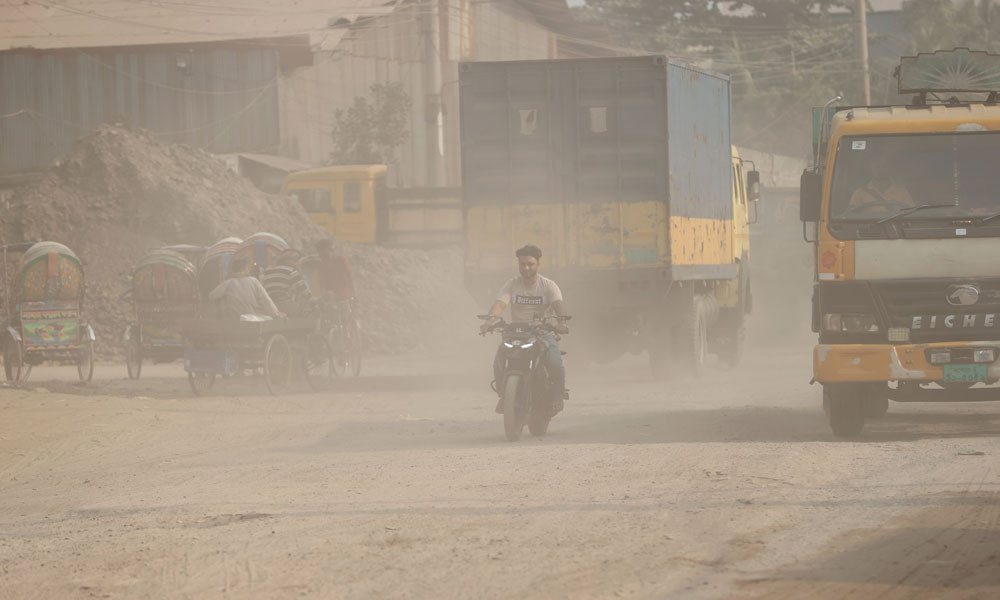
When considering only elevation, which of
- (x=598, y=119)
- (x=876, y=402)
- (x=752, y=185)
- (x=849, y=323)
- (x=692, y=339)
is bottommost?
(x=876, y=402)

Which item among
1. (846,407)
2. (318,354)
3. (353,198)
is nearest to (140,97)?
(353,198)

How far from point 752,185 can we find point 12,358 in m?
11.6

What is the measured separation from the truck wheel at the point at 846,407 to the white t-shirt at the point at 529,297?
2619 mm

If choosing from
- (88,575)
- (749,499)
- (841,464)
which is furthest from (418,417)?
(88,575)

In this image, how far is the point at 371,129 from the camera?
160 feet

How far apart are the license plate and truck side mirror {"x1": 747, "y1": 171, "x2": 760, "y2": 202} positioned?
11.2 m

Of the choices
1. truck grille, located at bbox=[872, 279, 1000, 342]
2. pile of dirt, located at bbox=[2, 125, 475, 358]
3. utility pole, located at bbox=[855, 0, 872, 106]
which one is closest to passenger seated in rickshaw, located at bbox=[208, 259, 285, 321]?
truck grille, located at bbox=[872, 279, 1000, 342]

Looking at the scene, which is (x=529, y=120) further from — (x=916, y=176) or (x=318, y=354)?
(x=916, y=176)

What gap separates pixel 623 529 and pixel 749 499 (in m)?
1.35

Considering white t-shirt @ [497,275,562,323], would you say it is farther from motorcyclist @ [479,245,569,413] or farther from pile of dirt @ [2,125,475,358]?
pile of dirt @ [2,125,475,358]

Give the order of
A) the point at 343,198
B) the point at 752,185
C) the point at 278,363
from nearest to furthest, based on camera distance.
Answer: the point at 278,363 < the point at 752,185 < the point at 343,198

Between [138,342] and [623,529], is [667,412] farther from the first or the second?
[138,342]

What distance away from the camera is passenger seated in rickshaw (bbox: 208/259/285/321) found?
18.7m

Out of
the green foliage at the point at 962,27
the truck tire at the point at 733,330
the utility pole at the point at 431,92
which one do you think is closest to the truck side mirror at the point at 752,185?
the truck tire at the point at 733,330
